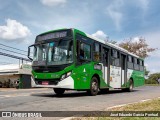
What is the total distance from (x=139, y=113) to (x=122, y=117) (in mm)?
961

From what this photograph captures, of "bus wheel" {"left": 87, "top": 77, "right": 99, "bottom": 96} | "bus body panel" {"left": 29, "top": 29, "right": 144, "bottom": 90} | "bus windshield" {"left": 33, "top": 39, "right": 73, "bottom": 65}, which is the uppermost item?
"bus windshield" {"left": 33, "top": 39, "right": 73, "bottom": 65}

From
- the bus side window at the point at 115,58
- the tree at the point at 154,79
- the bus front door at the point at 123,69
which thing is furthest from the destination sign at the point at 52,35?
the tree at the point at 154,79

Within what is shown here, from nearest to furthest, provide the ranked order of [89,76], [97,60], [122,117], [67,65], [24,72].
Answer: [122,117]
[67,65]
[89,76]
[97,60]
[24,72]

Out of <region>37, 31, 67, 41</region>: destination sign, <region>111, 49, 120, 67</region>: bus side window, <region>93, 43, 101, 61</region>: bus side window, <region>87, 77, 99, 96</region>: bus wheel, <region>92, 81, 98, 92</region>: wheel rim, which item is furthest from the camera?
<region>111, 49, 120, 67</region>: bus side window

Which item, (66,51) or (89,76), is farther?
(89,76)

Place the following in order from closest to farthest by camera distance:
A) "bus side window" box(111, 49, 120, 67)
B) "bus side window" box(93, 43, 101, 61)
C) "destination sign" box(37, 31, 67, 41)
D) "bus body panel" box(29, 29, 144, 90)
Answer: "bus body panel" box(29, 29, 144, 90), "destination sign" box(37, 31, 67, 41), "bus side window" box(93, 43, 101, 61), "bus side window" box(111, 49, 120, 67)

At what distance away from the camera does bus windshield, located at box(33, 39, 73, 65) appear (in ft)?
46.8

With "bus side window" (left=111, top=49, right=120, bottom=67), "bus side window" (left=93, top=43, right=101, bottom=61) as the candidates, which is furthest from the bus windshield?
"bus side window" (left=111, top=49, right=120, bottom=67)

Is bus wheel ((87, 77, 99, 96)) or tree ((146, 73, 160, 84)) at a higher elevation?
tree ((146, 73, 160, 84))

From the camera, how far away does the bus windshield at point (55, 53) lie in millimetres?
14258

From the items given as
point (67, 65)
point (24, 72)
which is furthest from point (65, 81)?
point (24, 72)

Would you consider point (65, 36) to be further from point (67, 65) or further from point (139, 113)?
point (139, 113)

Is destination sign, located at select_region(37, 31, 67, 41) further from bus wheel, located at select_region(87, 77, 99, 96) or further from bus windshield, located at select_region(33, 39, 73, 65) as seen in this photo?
bus wheel, located at select_region(87, 77, 99, 96)

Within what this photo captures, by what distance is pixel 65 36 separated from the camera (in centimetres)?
1475
